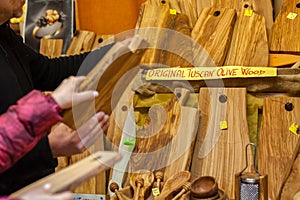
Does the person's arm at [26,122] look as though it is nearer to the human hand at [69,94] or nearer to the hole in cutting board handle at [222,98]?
the human hand at [69,94]

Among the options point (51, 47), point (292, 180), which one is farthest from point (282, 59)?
point (51, 47)

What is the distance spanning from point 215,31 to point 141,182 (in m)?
0.79

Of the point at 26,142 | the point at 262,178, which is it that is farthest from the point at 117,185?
the point at 26,142

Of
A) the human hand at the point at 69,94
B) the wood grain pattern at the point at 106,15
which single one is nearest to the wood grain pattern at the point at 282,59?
the wood grain pattern at the point at 106,15

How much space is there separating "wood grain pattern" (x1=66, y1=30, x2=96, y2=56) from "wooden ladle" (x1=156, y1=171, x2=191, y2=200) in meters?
0.99

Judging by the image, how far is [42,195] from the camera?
2.18 ft

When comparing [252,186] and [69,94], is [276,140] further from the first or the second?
[69,94]

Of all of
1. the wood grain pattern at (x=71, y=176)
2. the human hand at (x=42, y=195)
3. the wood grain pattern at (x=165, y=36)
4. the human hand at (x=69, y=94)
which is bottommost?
the human hand at (x=42, y=195)

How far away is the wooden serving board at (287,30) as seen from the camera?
7.34ft

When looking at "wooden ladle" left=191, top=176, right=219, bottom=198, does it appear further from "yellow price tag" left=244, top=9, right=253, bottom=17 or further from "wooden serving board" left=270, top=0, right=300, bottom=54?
"yellow price tag" left=244, top=9, right=253, bottom=17

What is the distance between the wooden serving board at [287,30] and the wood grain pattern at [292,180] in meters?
0.48

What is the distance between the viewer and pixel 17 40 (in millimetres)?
1457

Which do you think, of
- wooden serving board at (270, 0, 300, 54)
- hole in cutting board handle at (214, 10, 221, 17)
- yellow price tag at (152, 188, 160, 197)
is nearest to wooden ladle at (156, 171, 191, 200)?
yellow price tag at (152, 188, 160, 197)

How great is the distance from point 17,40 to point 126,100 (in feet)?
2.96
